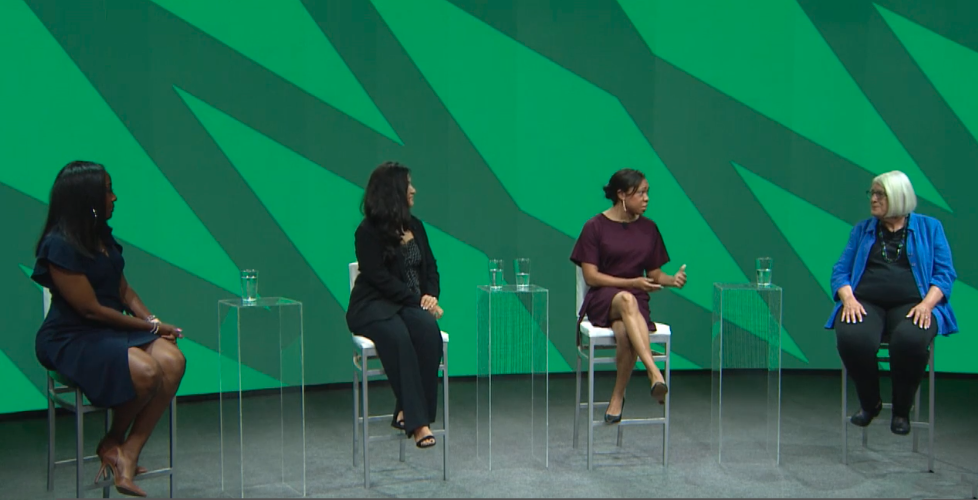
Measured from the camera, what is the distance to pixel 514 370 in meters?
3.89

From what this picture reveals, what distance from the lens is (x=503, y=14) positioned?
5.21m

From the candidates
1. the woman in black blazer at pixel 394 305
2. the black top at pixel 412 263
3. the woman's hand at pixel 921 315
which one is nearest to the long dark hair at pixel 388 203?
the woman in black blazer at pixel 394 305

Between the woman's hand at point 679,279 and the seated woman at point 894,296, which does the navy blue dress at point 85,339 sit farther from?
the seated woman at point 894,296

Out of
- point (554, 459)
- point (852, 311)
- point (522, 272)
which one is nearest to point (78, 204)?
point (522, 272)

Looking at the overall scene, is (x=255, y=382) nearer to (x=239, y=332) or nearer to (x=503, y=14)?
(x=239, y=332)

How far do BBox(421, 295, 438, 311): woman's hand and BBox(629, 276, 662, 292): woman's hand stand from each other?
90 centimetres

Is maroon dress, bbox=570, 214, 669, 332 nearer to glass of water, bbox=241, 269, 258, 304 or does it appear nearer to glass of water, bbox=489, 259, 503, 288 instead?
glass of water, bbox=489, 259, 503, 288

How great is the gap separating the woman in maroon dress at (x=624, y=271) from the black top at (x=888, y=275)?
0.81 metres

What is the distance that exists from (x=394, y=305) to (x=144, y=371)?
100 cm

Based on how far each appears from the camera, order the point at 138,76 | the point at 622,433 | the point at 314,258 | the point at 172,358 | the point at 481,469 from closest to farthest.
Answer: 1. the point at 172,358
2. the point at 481,469
3. the point at 622,433
4. the point at 138,76
5. the point at 314,258

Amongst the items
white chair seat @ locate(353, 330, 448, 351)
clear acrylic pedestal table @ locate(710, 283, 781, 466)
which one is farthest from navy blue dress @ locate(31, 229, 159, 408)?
clear acrylic pedestal table @ locate(710, 283, 781, 466)

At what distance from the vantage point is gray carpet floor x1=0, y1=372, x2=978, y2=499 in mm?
3436

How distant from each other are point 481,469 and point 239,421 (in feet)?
3.34

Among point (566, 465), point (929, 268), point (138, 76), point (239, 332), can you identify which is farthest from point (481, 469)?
point (138, 76)
